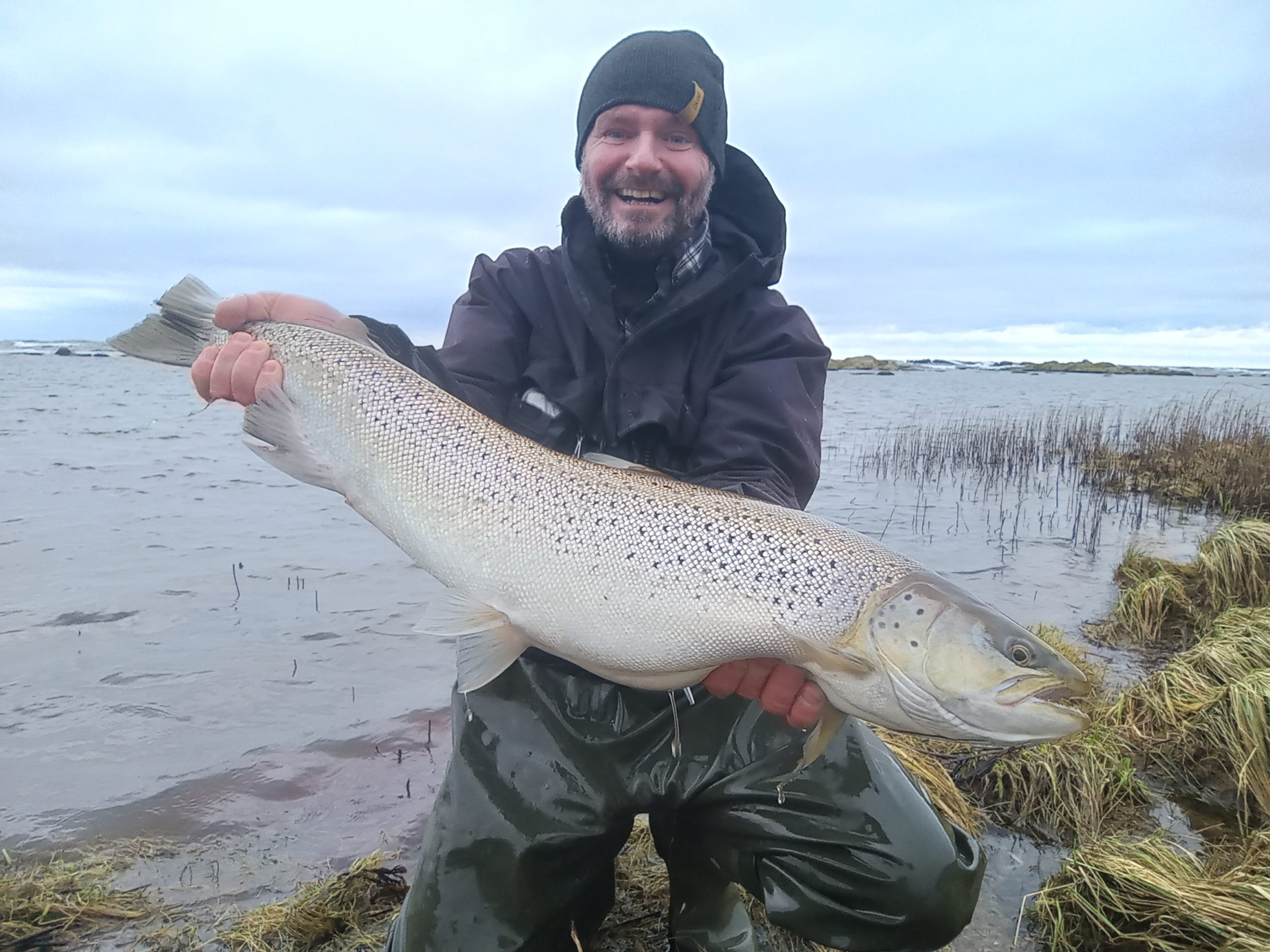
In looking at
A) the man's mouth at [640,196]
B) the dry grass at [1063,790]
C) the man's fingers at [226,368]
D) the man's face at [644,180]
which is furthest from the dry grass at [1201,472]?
the man's fingers at [226,368]

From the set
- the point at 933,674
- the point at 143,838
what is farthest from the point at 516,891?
the point at 143,838

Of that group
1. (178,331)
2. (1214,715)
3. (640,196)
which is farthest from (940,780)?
(178,331)

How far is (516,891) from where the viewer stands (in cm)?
271

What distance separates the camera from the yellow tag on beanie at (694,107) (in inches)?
144

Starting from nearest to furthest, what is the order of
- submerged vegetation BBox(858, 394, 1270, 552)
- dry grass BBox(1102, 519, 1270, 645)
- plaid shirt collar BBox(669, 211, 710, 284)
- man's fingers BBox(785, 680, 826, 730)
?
1. man's fingers BBox(785, 680, 826, 730)
2. plaid shirt collar BBox(669, 211, 710, 284)
3. dry grass BBox(1102, 519, 1270, 645)
4. submerged vegetation BBox(858, 394, 1270, 552)

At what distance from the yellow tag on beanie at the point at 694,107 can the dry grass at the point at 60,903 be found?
4.00 meters

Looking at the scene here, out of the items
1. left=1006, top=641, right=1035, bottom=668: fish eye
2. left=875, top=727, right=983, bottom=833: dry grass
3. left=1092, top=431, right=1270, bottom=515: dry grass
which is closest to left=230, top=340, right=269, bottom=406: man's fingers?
left=1006, top=641, right=1035, bottom=668: fish eye

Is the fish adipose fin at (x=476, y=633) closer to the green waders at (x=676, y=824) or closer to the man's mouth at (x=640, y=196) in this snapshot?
the green waders at (x=676, y=824)

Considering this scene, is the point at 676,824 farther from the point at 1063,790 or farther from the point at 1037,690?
the point at 1063,790

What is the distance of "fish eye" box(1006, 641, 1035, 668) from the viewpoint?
2480mm

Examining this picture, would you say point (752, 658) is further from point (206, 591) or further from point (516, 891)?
point (206, 591)

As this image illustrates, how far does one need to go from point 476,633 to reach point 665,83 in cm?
249

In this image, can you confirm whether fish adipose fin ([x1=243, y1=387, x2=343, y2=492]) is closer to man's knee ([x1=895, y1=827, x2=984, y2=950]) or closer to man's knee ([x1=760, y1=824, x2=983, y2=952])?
man's knee ([x1=760, y1=824, x2=983, y2=952])

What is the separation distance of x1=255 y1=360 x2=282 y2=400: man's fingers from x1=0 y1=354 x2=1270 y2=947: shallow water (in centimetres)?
36
